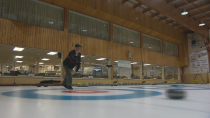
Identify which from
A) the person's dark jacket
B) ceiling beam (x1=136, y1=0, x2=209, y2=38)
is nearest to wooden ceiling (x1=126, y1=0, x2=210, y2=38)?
ceiling beam (x1=136, y1=0, x2=209, y2=38)

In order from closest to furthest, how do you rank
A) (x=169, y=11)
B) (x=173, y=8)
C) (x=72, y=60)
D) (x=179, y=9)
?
(x=72, y=60) < (x=169, y=11) < (x=173, y=8) < (x=179, y=9)

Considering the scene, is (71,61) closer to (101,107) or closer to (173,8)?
(101,107)

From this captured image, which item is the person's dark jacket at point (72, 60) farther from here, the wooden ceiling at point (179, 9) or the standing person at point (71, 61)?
the wooden ceiling at point (179, 9)

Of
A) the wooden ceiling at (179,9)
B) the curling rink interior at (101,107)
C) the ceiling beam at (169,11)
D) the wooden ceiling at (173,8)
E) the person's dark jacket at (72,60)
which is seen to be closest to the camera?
the curling rink interior at (101,107)

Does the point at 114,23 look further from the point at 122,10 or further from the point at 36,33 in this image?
the point at 36,33

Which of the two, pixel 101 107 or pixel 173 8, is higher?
pixel 173 8

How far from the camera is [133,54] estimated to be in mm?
16172

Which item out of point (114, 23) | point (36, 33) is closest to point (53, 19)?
point (36, 33)

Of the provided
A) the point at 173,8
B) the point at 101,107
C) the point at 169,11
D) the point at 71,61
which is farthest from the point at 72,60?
the point at 173,8

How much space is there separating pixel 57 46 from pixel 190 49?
2110cm

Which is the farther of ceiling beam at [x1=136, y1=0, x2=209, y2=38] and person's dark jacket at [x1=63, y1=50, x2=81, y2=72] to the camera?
ceiling beam at [x1=136, y1=0, x2=209, y2=38]

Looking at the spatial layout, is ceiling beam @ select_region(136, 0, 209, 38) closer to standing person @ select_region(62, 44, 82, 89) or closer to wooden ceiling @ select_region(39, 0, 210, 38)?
wooden ceiling @ select_region(39, 0, 210, 38)

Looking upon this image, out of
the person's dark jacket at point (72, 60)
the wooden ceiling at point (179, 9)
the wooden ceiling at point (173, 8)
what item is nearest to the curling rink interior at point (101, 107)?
the person's dark jacket at point (72, 60)

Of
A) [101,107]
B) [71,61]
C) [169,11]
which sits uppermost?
[169,11]
